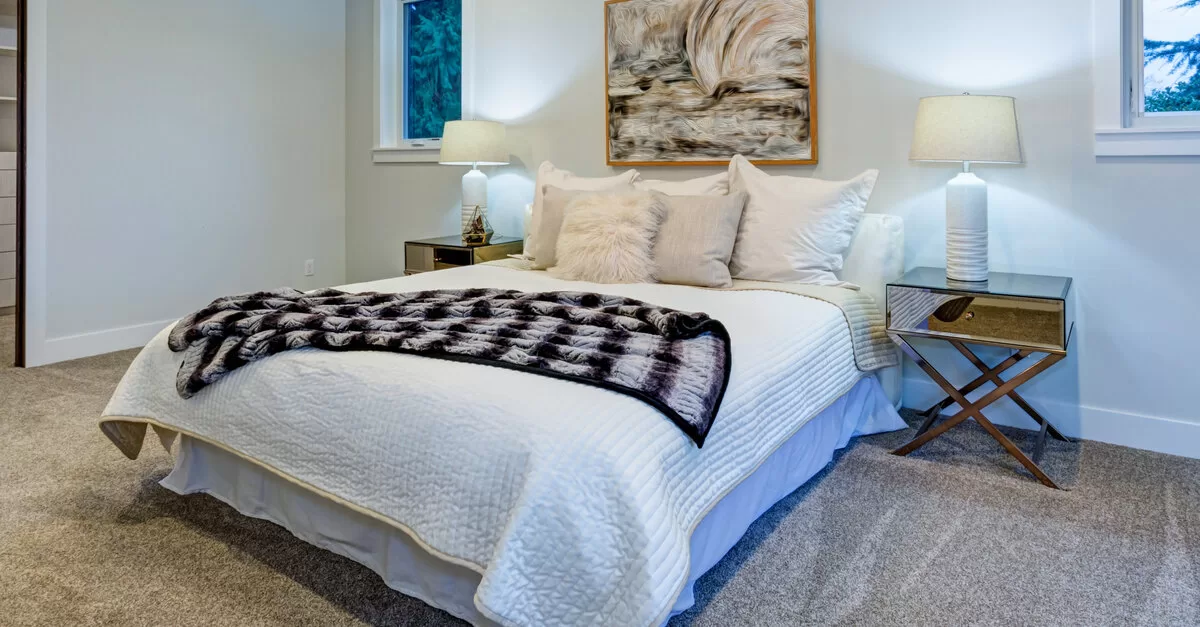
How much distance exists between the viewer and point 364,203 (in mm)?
5332

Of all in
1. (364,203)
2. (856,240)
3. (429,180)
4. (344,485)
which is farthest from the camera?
(364,203)

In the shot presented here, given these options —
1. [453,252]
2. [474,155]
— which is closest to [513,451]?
[453,252]

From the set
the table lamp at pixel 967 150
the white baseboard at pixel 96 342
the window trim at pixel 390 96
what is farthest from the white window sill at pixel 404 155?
the table lamp at pixel 967 150

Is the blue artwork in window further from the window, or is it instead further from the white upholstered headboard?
the window

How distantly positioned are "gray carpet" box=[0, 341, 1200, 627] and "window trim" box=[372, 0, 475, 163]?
2.74m

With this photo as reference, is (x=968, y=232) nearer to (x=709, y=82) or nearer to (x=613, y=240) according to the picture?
(x=613, y=240)

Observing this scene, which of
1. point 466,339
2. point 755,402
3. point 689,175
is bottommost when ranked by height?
point 755,402

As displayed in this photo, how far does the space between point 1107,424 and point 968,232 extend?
96cm

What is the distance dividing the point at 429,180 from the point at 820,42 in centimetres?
261

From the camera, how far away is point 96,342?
4211mm

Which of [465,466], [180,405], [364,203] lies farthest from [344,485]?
[364,203]

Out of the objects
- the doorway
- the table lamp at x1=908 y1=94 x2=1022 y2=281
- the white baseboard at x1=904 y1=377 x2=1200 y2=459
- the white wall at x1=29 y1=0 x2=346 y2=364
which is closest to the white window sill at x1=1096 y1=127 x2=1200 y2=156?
the table lamp at x1=908 y1=94 x2=1022 y2=281

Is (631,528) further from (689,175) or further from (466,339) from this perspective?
(689,175)

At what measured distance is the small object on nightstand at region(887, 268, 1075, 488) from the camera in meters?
2.51
